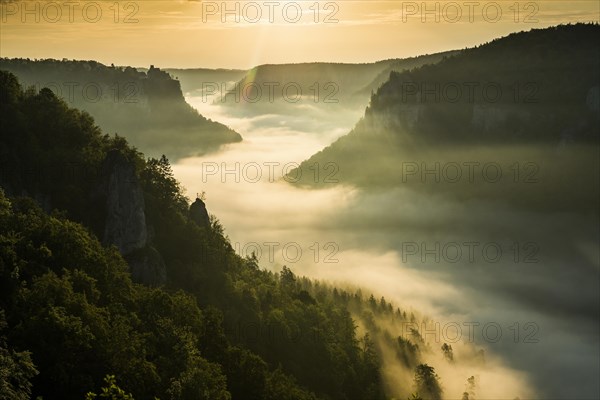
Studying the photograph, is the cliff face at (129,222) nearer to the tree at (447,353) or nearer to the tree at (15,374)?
the tree at (15,374)

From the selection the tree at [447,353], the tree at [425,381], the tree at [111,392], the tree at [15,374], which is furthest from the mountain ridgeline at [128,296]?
the tree at [447,353]

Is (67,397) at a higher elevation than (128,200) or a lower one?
lower

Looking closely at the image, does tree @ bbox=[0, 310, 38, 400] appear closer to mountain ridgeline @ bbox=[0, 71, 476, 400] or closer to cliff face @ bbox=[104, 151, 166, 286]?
mountain ridgeline @ bbox=[0, 71, 476, 400]

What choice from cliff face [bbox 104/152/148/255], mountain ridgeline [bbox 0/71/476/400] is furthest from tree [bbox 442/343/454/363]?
cliff face [bbox 104/152/148/255]

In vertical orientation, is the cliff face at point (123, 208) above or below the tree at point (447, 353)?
above

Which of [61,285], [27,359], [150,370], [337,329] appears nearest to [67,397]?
[27,359]

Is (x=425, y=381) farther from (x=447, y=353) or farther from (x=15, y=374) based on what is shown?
(x=15, y=374)

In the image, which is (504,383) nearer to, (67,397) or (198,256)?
(198,256)

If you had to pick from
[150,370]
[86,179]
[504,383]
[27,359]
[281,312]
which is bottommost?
[504,383]
